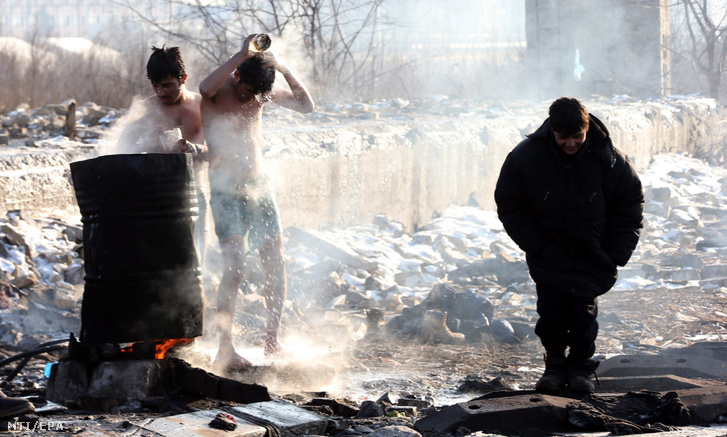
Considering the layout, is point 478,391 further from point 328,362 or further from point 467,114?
point 467,114

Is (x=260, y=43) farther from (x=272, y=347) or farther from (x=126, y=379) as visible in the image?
(x=126, y=379)

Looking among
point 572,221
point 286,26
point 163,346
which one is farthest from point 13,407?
point 286,26

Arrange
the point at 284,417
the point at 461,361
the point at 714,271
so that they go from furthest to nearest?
the point at 714,271
the point at 461,361
the point at 284,417

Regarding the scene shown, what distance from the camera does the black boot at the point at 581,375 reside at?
3.61m

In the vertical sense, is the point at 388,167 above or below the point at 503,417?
above

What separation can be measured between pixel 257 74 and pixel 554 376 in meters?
2.20

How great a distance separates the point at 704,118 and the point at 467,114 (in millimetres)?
8187

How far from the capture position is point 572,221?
356cm

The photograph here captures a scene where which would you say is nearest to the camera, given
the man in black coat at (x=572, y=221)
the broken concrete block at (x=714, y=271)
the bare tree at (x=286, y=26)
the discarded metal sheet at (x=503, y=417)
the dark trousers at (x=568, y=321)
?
the discarded metal sheet at (x=503, y=417)

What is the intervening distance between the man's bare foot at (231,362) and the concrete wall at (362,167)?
10.7 feet

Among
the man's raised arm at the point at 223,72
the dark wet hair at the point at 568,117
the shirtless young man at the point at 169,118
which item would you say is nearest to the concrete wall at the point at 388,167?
the shirtless young man at the point at 169,118

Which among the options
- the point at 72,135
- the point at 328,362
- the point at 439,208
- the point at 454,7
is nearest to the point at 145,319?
the point at 328,362

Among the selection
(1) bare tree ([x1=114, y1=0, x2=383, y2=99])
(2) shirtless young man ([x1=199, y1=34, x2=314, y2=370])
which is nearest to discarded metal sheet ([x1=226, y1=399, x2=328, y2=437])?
(2) shirtless young man ([x1=199, y1=34, x2=314, y2=370])

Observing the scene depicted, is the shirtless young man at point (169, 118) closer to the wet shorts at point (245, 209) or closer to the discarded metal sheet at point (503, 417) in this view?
the wet shorts at point (245, 209)
